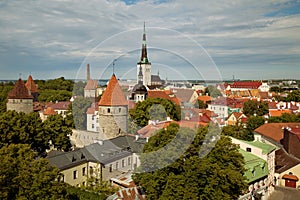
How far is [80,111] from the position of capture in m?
30.3

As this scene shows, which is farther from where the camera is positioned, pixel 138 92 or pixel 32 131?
pixel 138 92

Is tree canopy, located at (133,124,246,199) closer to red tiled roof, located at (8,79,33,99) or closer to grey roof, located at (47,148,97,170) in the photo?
grey roof, located at (47,148,97,170)

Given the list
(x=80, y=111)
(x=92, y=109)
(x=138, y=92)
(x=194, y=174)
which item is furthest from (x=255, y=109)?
(x=194, y=174)

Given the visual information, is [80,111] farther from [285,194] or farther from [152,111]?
[285,194]

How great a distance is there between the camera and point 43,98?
53.9 m

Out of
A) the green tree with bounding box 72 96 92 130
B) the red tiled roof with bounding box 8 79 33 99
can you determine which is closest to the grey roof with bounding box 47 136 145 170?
the green tree with bounding box 72 96 92 130

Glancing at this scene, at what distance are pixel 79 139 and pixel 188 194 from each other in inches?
636

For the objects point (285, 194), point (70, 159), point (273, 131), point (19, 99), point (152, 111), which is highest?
point (19, 99)

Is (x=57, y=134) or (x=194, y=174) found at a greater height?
(x=57, y=134)

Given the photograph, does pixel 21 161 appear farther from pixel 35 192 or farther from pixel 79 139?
pixel 79 139

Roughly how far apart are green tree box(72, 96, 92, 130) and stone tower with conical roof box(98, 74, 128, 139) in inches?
223

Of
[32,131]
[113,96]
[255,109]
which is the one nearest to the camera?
[32,131]

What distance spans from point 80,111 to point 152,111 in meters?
7.21

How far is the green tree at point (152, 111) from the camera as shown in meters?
27.9
